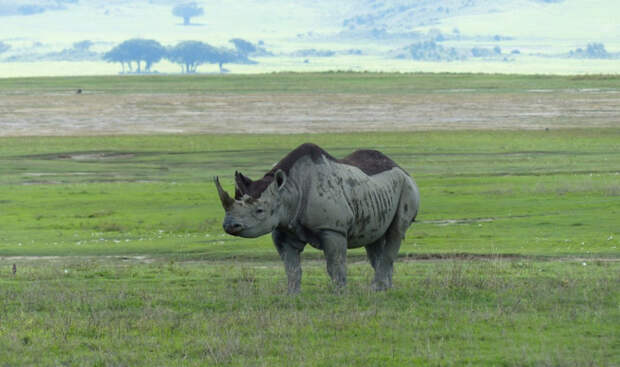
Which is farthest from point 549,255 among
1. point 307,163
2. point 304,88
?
point 304,88

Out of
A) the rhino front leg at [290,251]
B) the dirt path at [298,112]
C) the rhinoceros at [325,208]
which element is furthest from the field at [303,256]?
the dirt path at [298,112]

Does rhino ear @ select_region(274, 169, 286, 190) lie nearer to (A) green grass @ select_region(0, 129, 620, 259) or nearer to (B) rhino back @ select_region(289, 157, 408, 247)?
(B) rhino back @ select_region(289, 157, 408, 247)

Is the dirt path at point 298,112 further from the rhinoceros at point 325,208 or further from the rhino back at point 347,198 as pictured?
the rhino back at point 347,198

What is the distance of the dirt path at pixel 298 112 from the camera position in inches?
2763

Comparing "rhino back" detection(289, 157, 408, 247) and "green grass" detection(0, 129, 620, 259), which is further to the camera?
"green grass" detection(0, 129, 620, 259)

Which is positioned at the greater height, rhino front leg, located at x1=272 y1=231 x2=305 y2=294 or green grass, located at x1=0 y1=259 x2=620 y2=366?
rhino front leg, located at x1=272 y1=231 x2=305 y2=294

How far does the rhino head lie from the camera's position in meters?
13.7

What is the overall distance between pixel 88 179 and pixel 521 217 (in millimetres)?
19853

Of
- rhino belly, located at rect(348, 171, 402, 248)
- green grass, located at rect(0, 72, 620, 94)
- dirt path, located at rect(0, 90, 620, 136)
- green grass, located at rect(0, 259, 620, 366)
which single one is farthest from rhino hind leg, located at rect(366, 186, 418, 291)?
green grass, located at rect(0, 72, 620, 94)

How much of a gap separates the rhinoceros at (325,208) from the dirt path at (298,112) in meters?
51.3

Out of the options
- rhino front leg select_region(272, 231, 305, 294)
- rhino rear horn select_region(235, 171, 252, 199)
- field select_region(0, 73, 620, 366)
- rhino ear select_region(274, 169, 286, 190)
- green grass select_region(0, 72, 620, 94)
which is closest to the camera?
field select_region(0, 73, 620, 366)

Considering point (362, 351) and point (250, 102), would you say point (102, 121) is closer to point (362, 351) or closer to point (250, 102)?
point (250, 102)

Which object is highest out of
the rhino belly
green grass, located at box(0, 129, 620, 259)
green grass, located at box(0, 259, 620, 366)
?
the rhino belly

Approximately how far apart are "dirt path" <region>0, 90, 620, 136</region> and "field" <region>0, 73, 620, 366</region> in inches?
33.0
